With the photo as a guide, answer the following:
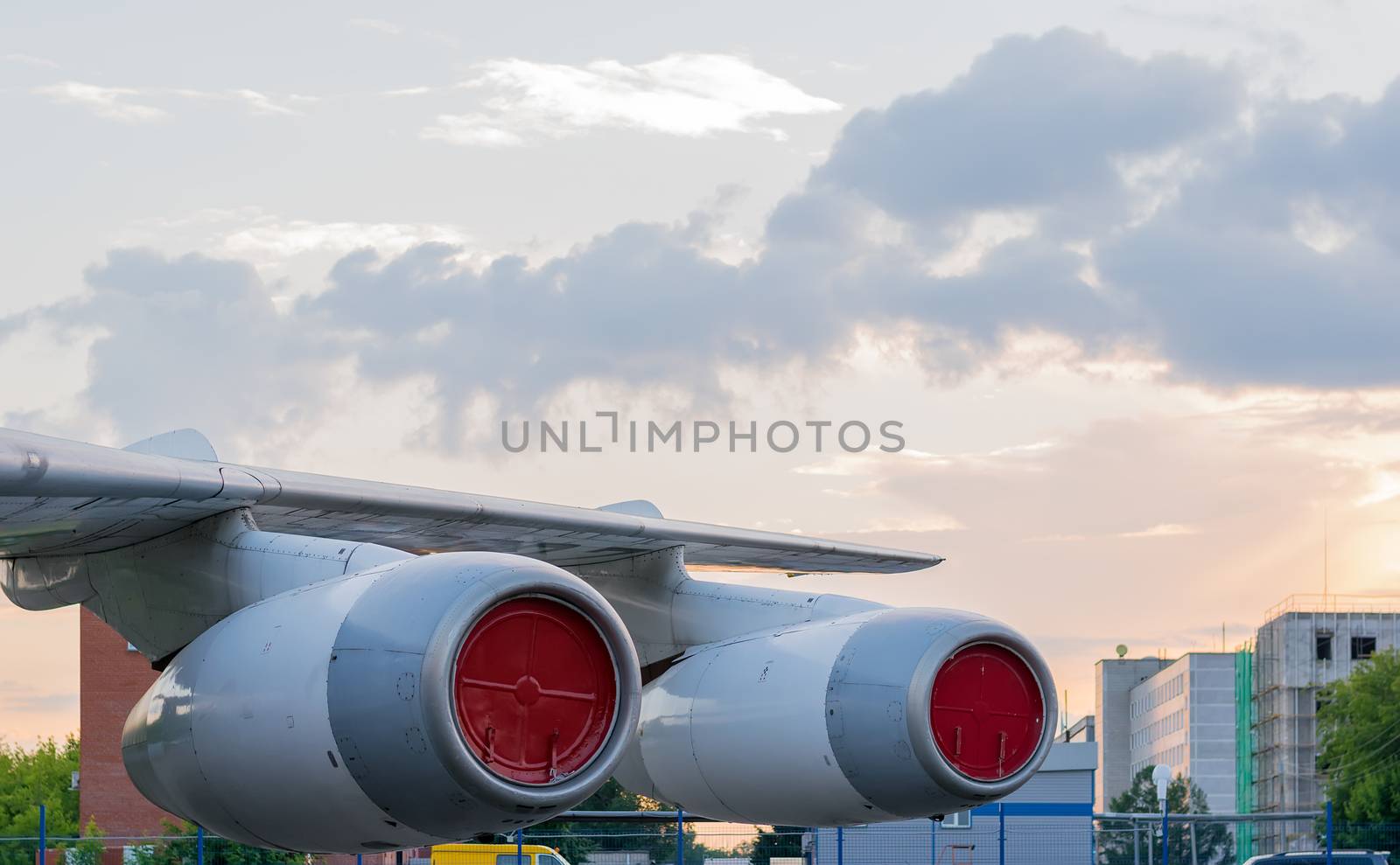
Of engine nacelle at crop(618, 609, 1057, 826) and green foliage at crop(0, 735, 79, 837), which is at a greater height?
engine nacelle at crop(618, 609, 1057, 826)

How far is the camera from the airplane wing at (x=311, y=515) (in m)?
7.89

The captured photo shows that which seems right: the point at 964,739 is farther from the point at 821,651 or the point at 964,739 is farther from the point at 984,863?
the point at 984,863

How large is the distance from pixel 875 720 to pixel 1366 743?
7416 centimetres

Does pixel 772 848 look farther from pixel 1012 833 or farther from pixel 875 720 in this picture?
pixel 875 720

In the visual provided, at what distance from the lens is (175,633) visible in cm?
944

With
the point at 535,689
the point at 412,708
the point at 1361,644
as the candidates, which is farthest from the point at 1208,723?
the point at 412,708

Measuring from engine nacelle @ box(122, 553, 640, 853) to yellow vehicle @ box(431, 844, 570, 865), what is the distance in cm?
1880

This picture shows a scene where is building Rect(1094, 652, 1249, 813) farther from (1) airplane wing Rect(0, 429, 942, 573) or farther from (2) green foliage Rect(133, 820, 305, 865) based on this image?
(1) airplane wing Rect(0, 429, 942, 573)

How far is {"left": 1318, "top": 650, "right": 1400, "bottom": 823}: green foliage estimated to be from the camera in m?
72.3

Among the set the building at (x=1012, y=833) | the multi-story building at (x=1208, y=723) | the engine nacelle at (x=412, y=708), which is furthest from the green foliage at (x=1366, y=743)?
the multi-story building at (x=1208, y=723)

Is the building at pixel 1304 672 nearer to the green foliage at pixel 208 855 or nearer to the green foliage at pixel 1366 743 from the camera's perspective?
the green foliage at pixel 1366 743

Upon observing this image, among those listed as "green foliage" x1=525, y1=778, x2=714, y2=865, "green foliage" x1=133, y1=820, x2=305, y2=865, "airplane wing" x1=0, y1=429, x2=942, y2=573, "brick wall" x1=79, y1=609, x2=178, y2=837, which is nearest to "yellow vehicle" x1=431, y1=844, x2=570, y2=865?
"green foliage" x1=525, y1=778, x2=714, y2=865

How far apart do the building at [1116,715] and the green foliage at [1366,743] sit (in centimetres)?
10259

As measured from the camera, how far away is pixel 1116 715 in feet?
614
